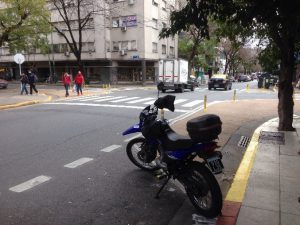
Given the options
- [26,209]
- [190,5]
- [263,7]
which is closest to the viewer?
[26,209]

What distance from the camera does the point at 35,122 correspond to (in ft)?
38.4

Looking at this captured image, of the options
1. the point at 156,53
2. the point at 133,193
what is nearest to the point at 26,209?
the point at 133,193

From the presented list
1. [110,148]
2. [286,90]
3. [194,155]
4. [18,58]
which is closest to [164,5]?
[18,58]

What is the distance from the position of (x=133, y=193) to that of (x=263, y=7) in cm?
342

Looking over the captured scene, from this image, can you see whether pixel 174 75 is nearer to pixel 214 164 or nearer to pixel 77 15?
pixel 77 15

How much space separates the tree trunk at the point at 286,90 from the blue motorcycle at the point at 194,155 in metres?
5.32

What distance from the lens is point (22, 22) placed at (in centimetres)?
2798

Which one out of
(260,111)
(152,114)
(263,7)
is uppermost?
(263,7)

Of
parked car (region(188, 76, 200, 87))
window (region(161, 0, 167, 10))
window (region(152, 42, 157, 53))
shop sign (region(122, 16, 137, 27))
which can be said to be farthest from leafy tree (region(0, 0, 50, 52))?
window (region(161, 0, 167, 10))

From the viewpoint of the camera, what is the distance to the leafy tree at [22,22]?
26.9 meters

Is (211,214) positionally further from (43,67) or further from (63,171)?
(43,67)

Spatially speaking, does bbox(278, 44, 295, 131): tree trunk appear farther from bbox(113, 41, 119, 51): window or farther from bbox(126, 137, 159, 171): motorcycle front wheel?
bbox(113, 41, 119, 51): window

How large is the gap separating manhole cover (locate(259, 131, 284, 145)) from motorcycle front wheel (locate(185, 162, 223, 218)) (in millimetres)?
4273

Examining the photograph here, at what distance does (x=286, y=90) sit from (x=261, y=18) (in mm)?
4286
